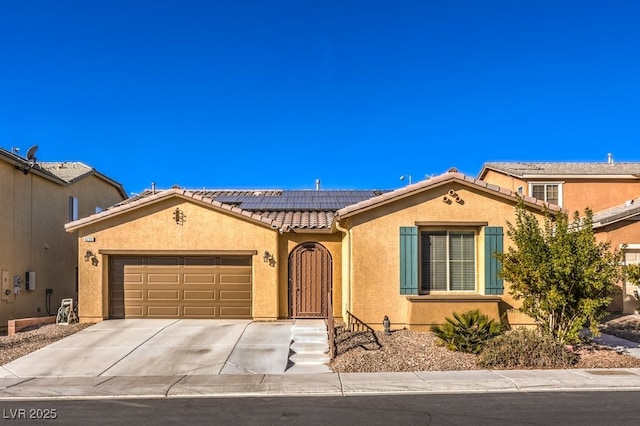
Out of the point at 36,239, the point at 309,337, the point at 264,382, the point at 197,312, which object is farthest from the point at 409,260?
the point at 36,239

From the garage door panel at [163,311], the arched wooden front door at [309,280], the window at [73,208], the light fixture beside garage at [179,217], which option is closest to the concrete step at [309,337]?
the arched wooden front door at [309,280]

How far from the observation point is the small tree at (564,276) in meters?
10.8

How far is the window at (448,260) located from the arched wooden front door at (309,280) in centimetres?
324

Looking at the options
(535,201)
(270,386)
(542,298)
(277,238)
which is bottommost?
(270,386)

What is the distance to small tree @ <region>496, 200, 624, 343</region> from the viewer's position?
10.8m

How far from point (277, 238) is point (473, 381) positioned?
7690mm

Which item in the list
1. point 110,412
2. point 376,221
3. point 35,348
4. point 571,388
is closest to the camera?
point 110,412

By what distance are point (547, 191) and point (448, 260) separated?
38.4 feet

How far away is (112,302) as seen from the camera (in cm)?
1541

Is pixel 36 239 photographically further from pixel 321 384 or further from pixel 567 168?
pixel 567 168

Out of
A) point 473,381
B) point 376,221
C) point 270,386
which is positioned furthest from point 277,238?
point 473,381

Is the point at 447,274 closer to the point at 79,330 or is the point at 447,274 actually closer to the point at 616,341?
the point at 616,341

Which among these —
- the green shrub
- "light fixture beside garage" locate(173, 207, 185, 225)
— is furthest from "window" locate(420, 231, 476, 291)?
"light fixture beside garage" locate(173, 207, 185, 225)

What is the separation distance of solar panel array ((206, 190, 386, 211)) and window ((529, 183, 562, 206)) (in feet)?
23.9
